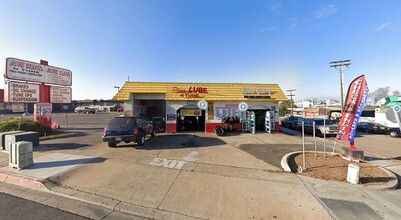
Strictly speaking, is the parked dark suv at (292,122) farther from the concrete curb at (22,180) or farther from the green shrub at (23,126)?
the green shrub at (23,126)

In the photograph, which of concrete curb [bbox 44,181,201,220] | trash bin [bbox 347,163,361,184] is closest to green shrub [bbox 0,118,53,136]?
concrete curb [bbox 44,181,201,220]

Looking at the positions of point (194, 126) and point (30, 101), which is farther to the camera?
point (194, 126)

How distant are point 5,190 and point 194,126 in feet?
45.0

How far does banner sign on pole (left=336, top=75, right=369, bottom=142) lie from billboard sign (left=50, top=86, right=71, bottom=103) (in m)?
20.4

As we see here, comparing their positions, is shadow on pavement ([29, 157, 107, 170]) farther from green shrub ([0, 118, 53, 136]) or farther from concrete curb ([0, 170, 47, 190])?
green shrub ([0, 118, 53, 136])

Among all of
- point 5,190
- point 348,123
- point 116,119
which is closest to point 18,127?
point 116,119

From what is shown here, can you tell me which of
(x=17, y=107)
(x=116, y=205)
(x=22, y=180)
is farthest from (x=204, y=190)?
(x=17, y=107)

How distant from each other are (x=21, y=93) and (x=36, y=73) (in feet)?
6.11

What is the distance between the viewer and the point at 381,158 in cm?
909

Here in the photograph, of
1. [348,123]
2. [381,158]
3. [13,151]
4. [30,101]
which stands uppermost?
[30,101]

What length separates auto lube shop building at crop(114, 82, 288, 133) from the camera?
50.9 feet

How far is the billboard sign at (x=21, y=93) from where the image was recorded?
12.1m

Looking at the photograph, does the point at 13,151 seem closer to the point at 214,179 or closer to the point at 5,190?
the point at 5,190

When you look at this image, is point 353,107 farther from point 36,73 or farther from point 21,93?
point 36,73
